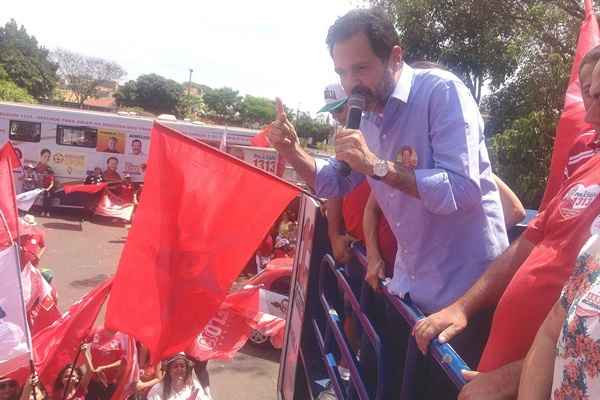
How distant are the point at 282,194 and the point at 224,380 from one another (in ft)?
12.1

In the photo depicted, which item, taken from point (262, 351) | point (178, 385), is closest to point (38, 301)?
point (178, 385)

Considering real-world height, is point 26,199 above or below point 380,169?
below

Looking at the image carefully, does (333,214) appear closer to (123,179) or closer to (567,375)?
(567,375)

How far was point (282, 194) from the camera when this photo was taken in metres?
2.96

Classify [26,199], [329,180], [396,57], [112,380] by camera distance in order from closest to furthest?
[396,57]
[329,180]
[112,380]
[26,199]

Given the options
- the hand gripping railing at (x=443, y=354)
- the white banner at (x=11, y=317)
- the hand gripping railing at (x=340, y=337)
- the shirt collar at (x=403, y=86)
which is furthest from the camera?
the white banner at (x=11, y=317)

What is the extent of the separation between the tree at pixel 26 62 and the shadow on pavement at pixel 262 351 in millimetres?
40749

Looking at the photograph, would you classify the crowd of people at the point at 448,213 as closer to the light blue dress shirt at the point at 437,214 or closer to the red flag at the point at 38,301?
the light blue dress shirt at the point at 437,214

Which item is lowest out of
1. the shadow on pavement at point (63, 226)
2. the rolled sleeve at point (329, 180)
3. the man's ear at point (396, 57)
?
the shadow on pavement at point (63, 226)

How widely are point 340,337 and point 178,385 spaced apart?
10.4ft

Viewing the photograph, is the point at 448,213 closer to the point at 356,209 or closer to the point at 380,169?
the point at 380,169

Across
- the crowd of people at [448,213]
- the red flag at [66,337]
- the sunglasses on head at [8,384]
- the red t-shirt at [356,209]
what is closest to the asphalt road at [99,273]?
the red flag at [66,337]

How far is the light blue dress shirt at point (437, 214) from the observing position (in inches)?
67.1

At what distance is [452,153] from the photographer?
1617 mm
